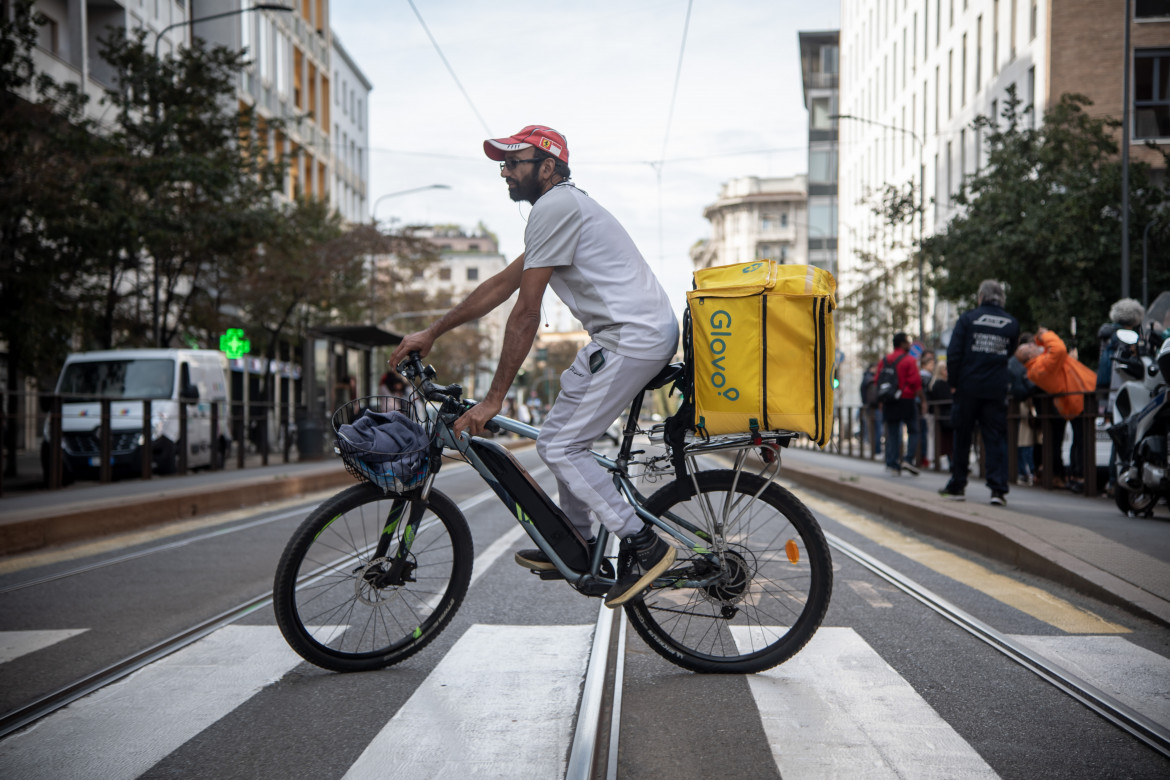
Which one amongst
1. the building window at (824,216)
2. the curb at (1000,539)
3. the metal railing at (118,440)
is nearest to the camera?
the curb at (1000,539)

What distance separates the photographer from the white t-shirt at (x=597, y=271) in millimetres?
3955

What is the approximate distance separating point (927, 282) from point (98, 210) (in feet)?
64.3

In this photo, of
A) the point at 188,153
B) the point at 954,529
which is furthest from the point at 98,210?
the point at 954,529

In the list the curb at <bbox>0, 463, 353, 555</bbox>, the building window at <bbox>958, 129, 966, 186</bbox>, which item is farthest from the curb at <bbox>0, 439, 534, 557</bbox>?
the building window at <bbox>958, 129, 966, 186</bbox>

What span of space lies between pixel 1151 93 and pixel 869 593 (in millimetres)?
30129

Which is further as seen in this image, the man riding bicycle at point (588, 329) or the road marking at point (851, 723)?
the man riding bicycle at point (588, 329)

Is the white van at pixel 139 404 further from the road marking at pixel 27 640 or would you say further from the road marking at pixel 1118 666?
the road marking at pixel 1118 666

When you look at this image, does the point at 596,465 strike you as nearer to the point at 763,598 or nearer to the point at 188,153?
the point at 763,598

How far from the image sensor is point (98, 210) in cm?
1802

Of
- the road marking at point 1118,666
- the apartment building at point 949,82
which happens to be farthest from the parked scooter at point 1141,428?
the apartment building at point 949,82

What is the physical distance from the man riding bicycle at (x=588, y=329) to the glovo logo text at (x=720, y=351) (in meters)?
0.17

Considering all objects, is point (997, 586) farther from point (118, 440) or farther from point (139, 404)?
point (139, 404)

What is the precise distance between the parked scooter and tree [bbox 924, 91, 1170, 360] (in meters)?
15.1

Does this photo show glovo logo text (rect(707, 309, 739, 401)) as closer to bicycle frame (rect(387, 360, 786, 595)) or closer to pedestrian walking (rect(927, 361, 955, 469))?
bicycle frame (rect(387, 360, 786, 595))
